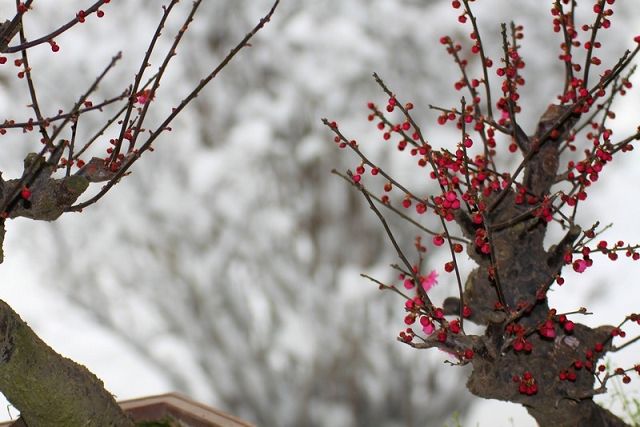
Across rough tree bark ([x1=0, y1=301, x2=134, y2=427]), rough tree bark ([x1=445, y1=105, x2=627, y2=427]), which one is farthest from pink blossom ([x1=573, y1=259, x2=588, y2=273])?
rough tree bark ([x1=0, y1=301, x2=134, y2=427])

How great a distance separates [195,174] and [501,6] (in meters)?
1.06

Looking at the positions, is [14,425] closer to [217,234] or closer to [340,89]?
[217,234]

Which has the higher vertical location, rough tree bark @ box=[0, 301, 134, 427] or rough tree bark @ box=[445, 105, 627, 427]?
rough tree bark @ box=[445, 105, 627, 427]

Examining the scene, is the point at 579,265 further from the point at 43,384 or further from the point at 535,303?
the point at 43,384

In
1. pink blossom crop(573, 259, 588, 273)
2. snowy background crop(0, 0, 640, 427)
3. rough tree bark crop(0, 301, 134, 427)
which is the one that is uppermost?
snowy background crop(0, 0, 640, 427)

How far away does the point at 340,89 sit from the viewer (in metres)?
2.53

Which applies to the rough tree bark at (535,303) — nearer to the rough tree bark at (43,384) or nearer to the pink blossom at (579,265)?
the pink blossom at (579,265)

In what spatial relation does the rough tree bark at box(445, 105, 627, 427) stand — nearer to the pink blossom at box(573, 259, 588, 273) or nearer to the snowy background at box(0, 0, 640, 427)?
the pink blossom at box(573, 259, 588, 273)

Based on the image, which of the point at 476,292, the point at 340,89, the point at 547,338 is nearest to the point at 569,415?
the point at 547,338

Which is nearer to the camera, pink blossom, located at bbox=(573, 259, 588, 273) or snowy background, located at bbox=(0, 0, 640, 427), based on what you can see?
pink blossom, located at bbox=(573, 259, 588, 273)

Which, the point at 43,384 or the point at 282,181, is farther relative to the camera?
the point at 282,181

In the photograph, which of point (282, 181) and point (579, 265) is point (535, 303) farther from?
point (282, 181)

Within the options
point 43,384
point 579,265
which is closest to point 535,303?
point 579,265

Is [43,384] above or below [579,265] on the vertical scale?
Result: below
